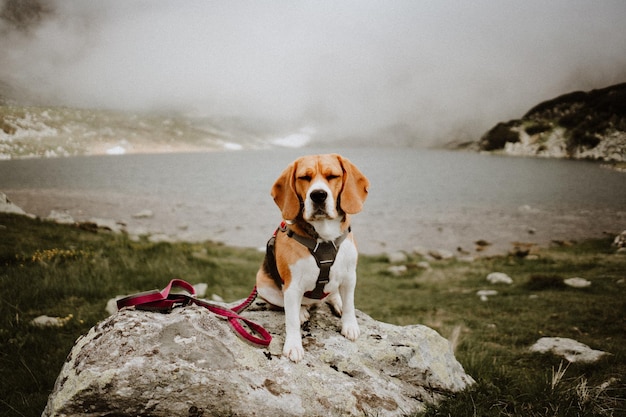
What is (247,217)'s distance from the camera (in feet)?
105

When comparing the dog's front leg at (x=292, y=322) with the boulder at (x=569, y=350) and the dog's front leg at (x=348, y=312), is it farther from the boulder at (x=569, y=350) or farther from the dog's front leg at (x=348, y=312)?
the boulder at (x=569, y=350)

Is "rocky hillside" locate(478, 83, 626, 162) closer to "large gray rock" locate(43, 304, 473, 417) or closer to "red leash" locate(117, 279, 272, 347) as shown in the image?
"large gray rock" locate(43, 304, 473, 417)

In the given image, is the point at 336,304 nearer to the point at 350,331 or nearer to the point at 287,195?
the point at 350,331

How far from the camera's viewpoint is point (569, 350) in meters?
5.95

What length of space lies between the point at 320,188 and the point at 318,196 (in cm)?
8

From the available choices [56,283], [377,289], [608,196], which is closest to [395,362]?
[56,283]

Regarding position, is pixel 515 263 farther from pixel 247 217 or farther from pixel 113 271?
pixel 247 217

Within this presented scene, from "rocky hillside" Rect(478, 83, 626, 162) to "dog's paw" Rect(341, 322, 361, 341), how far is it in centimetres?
1493

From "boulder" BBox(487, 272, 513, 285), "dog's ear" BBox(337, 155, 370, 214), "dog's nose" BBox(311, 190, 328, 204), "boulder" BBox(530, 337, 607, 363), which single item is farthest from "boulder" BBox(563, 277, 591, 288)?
"dog's nose" BBox(311, 190, 328, 204)

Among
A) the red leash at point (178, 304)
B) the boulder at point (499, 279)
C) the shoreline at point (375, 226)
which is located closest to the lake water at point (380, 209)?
the shoreline at point (375, 226)

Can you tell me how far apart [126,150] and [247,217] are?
21042 millimetres

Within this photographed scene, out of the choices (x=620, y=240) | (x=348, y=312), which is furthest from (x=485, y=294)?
(x=348, y=312)

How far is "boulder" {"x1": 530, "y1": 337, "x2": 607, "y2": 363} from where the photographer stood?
5.46m

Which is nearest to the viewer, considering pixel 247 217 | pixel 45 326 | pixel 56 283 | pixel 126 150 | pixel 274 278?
pixel 274 278
